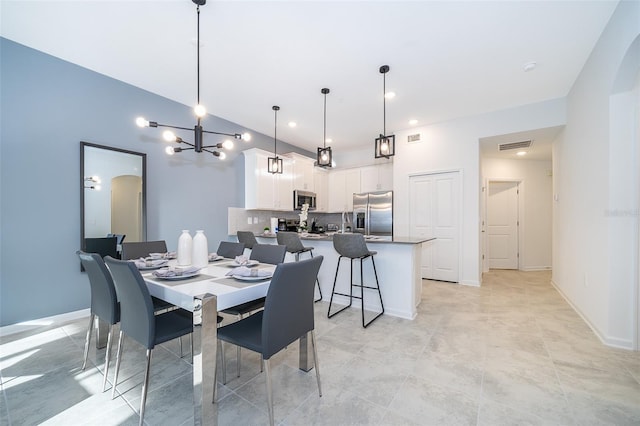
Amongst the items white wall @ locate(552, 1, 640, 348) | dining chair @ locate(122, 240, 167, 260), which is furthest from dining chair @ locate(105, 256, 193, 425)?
white wall @ locate(552, 1, 640, 348)

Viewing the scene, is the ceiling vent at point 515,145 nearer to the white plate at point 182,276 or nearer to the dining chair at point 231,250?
the dining chair at point 231,250

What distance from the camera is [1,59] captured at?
2.52 m

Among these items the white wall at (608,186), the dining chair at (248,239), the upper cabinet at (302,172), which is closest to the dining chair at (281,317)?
the dining chair at (248,239)

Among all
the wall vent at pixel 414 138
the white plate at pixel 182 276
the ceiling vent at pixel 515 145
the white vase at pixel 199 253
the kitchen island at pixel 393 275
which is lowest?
the kitchen island at pixel 393 275

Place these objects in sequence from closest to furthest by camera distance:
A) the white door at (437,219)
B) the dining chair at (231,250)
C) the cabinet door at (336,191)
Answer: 1. the dining chair at (231,250)
2. the white door at (437,219)
3. the cabinet door at (336,191)

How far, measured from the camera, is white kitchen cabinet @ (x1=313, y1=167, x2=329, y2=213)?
6.21 meters

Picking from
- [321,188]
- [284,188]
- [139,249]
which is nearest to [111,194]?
[139,249]

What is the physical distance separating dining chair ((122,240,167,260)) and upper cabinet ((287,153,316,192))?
3.15 meters

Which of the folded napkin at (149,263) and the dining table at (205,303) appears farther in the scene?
the folded napkin at (149,263)

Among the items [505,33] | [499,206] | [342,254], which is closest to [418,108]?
[505,33]

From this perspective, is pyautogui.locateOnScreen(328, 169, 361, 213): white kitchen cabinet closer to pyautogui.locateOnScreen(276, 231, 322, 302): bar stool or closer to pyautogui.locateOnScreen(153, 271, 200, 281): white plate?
pyautogui.locateOnScreen(276, 231, 322, 302): bar stool

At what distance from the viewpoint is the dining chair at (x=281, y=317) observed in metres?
1.38

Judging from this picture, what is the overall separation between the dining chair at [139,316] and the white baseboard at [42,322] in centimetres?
184

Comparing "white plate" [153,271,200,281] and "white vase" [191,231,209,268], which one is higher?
"white vase" [191,231,209,268]
